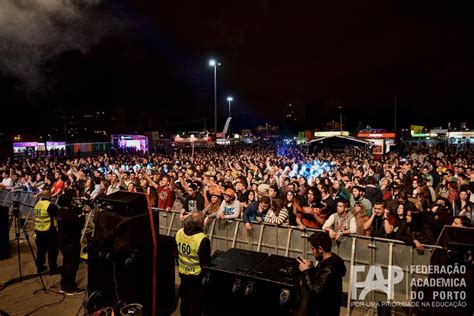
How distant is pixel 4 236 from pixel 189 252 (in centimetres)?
557

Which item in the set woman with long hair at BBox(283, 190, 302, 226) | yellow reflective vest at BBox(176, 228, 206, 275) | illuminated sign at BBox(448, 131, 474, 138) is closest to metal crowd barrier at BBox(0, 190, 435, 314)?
woman with long hair at BBox(283, 190, 302, 226)

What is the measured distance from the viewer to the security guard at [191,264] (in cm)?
404

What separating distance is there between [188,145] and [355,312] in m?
40.6

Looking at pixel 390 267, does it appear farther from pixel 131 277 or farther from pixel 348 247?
pixel 131 277

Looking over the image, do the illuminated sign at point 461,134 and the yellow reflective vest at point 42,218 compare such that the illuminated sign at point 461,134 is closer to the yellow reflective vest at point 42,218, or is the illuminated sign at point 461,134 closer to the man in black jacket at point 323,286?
the man in black jacket at point 323,286

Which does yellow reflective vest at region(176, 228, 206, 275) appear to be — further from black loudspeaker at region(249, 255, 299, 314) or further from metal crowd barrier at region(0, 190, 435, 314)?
metal crowd barrier at region(0, 190, 435, 314)

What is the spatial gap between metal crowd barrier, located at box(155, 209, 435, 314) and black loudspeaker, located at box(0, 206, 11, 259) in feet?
15.1

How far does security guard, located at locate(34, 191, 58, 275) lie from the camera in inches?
240

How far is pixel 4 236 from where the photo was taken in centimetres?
715

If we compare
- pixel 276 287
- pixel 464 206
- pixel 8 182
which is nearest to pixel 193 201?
pixel 276 287

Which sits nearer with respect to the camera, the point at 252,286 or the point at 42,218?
the point at 252,286

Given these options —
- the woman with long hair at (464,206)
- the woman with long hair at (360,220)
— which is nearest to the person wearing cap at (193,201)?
the woman with long hair at (360,220)

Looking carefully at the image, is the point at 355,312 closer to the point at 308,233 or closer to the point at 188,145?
the point at 308,233

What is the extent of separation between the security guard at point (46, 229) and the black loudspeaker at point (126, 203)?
2.84 metres
